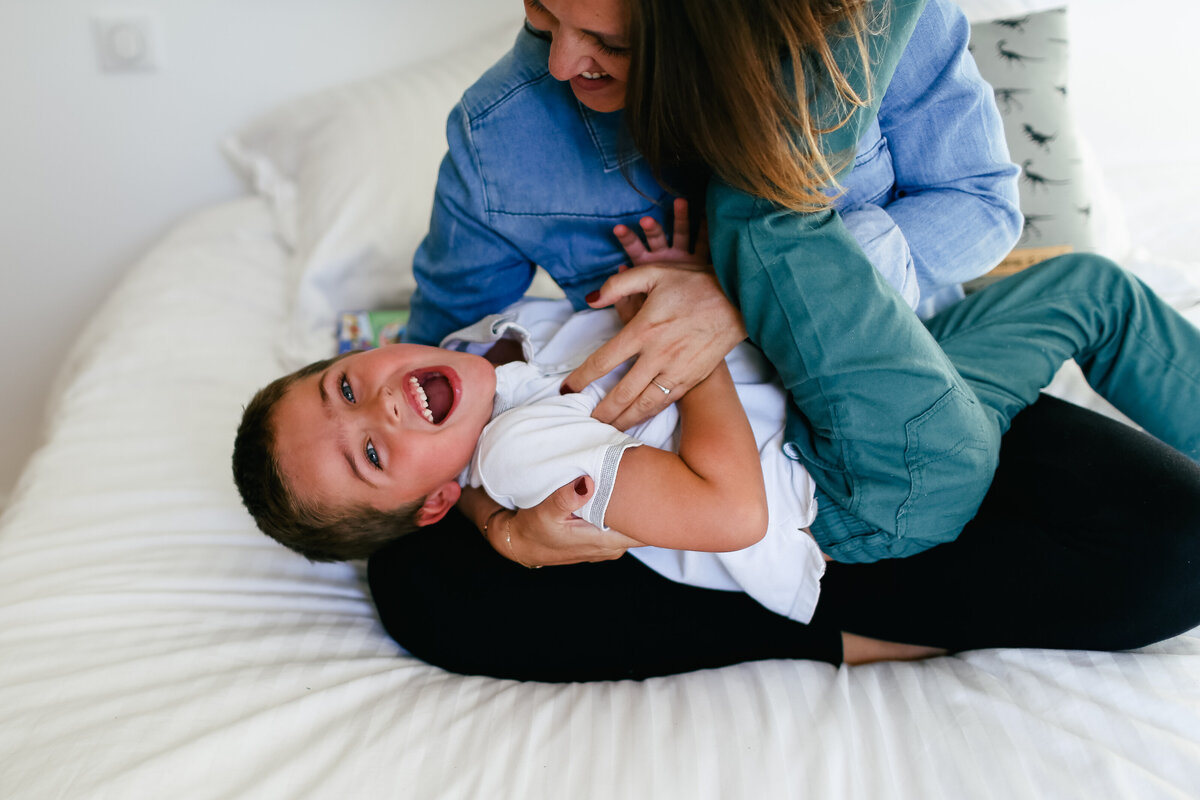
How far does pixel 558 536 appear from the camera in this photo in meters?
0.86

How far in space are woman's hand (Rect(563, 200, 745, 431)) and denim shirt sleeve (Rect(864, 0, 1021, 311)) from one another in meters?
0.20

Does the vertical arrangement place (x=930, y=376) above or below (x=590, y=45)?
below

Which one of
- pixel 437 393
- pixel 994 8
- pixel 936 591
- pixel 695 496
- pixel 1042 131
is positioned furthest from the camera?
pixel 994 8

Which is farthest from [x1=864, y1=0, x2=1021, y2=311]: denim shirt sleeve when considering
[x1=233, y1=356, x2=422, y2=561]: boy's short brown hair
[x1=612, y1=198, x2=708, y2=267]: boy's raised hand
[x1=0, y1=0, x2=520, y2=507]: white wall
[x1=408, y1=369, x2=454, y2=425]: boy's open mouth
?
[x1=0, y1=0, x2=520, y2=507]: white wall

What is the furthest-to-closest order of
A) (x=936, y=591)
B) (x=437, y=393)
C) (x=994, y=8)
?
(x=994, y=8) → (x=437, y=393) → (x=936, y=591)

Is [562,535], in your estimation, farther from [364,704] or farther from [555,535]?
[364,704]

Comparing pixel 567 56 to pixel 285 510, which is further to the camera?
pixel 285 510

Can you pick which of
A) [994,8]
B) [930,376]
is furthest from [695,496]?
[994,8]

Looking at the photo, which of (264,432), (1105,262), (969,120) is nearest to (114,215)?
(264,432)

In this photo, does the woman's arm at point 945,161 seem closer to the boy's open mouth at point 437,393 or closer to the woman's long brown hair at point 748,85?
the woman's long brown hair at point 748,85

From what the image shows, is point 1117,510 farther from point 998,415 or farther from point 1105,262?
point 1105,262

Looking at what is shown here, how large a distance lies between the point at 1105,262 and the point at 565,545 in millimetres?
774

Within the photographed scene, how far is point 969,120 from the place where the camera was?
3.24 ft

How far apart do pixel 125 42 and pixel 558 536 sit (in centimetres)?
153
